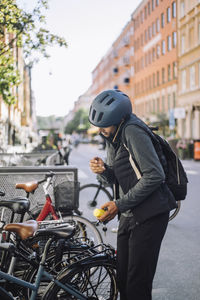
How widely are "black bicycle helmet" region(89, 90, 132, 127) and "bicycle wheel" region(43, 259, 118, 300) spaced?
0.95 meters

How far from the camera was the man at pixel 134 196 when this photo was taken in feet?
9.29

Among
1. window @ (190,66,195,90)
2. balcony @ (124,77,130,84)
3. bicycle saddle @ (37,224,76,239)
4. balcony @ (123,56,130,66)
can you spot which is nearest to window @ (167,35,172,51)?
window @ (190,66,195,90)

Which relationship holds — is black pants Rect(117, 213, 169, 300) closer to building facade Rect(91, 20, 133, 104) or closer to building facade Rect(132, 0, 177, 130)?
building facade Rect(132, 0, 177, 130)

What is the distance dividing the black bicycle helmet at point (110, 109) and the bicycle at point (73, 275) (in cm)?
76

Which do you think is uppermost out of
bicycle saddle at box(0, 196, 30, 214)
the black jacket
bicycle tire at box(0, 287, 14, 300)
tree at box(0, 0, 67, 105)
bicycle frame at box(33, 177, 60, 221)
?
tree at box(0, 0, 67, 105)

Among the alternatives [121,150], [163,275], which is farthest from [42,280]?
[163,275]

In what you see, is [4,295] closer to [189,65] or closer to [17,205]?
[17,205]

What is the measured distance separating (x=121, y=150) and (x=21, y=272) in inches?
53.7

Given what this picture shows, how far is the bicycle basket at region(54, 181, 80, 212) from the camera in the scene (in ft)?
17.1

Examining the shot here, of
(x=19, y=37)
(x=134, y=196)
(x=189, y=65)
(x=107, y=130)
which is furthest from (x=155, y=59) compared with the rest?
(x=134, y=196)

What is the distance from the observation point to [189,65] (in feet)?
143

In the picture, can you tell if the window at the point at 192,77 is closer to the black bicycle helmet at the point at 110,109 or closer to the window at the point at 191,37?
the window at the point at 191,37

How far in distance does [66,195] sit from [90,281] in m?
2.07

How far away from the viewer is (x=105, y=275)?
3256 millimetres
